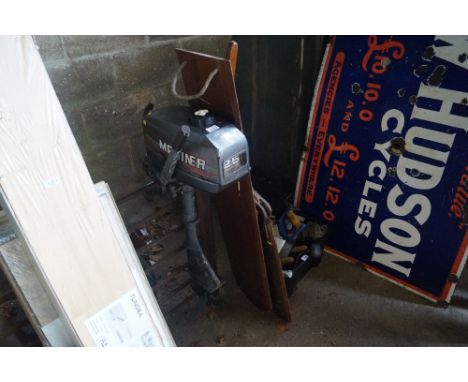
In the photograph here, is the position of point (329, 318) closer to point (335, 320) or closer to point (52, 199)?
point (335, 320)

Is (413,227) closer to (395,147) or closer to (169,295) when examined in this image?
(395,147)

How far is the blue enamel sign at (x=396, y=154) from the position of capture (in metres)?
1.40

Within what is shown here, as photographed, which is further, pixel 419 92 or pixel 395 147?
pixel 395 147

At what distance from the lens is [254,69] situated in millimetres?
1859

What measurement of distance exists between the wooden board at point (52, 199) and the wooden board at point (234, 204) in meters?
0.48

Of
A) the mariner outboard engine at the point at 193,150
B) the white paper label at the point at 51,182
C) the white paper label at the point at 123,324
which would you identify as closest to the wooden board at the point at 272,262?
the mariner outboard engine at the point at 193,150

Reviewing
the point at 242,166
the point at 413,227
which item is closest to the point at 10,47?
the point at 242,166

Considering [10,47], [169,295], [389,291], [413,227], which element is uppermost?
[10,47]

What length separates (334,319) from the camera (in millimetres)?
1635

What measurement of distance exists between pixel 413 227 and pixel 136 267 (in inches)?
49.9

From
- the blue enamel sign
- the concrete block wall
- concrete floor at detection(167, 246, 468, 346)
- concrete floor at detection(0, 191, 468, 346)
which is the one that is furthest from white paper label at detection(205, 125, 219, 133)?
concrete floor at detection(167, 246, 468, 346)

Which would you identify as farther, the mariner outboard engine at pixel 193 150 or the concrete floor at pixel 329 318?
the concrete floor at pixel 329 318

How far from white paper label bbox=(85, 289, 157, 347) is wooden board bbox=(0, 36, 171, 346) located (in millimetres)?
16

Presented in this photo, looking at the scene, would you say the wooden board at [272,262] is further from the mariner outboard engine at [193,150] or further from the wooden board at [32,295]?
the wooden board at [32,295]
